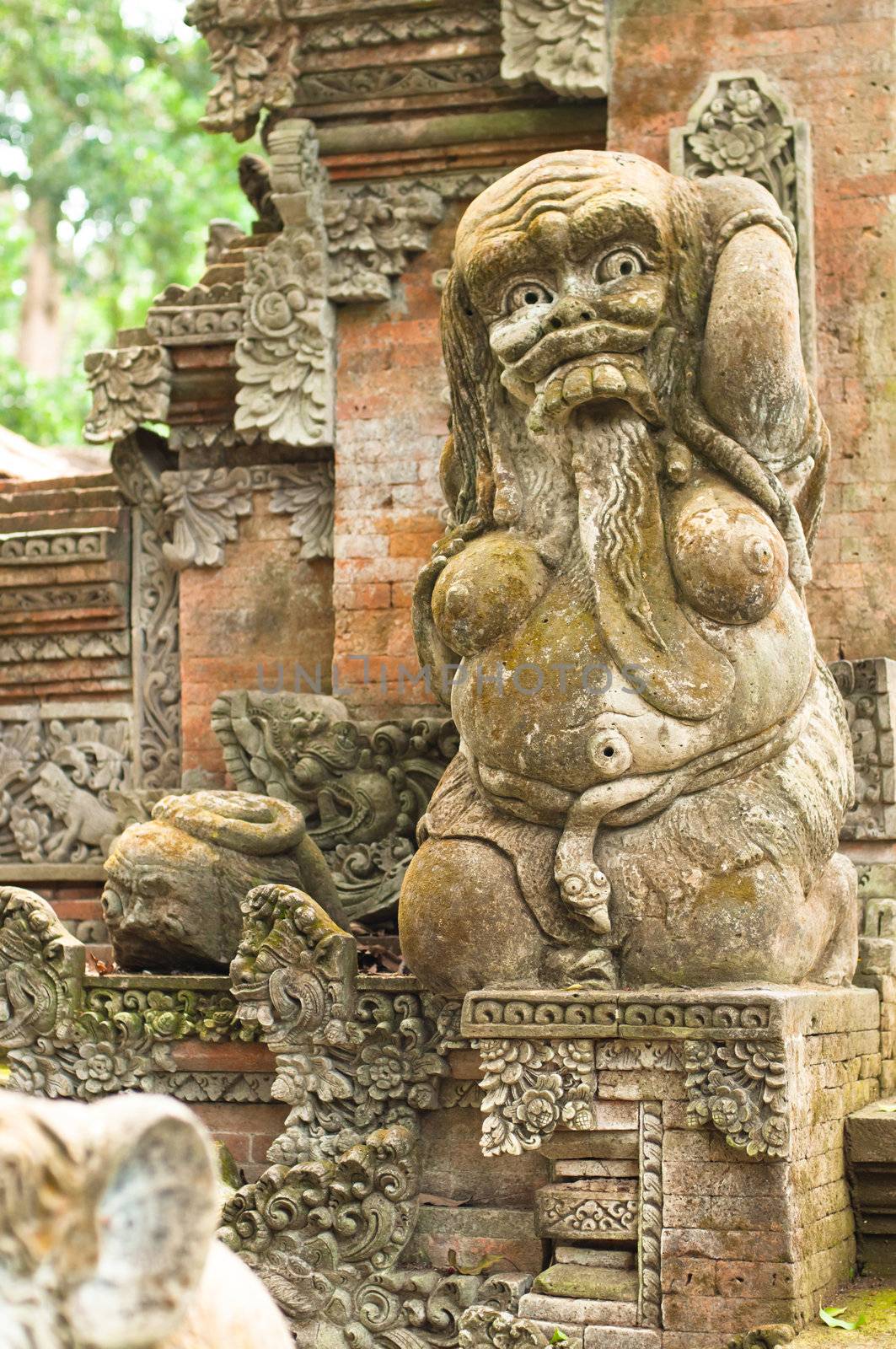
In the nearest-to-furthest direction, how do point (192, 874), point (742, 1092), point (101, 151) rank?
point (742, 1092) < point (192, 874) < point (101, 151)

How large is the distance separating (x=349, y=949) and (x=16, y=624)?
3470mm

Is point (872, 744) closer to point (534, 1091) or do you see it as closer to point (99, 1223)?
point (534, 1091)

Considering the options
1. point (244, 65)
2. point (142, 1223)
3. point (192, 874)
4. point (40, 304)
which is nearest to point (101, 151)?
point (40, 304)

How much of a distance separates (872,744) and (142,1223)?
14.7 feet

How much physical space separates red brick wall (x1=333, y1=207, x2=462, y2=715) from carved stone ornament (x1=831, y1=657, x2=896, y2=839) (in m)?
1.82

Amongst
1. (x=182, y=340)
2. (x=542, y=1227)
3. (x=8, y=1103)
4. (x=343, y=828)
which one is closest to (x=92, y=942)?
(x=343, y=828)

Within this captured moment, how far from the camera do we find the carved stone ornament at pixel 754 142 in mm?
6824

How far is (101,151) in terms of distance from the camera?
18.5m

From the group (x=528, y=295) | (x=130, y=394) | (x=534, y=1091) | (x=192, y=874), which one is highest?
(x=130, y=394)

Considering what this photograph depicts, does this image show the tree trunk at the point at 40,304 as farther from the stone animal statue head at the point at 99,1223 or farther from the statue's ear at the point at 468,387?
the stone animal statue head at the point at 99,1223

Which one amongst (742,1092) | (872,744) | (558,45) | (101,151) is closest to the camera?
(742,1092)

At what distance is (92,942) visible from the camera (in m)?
7.71

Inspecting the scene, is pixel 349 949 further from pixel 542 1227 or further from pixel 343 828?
pixel 343 828

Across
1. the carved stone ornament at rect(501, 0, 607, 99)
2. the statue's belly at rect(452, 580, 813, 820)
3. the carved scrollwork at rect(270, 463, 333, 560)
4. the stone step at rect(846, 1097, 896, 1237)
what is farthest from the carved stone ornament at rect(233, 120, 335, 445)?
the stone step at rect(846, 1097, 896, 1237)
